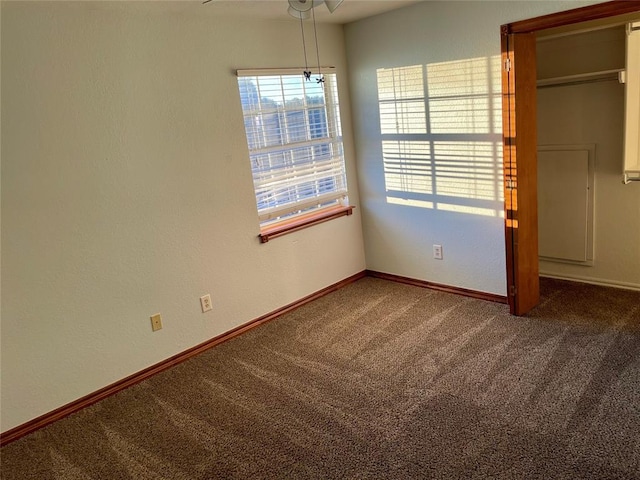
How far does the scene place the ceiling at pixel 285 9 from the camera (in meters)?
2.99

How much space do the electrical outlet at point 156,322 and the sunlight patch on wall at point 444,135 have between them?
1995 millimetres

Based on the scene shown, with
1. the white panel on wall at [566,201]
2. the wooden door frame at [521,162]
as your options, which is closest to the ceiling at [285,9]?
the wooden door frame at [521,162]

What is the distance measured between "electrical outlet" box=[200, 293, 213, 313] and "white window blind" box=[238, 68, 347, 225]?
0.68 metres

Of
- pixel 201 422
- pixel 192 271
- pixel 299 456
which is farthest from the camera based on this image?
pixel 192 271

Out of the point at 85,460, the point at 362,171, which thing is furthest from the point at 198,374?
the point at 362,171

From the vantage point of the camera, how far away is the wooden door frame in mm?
3039

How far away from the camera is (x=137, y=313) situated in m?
3.08

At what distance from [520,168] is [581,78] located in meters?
0.91

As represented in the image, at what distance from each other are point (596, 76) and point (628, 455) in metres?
2.52

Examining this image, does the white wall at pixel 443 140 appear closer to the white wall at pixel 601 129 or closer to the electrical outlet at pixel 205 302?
the white wall at pixel 601 129

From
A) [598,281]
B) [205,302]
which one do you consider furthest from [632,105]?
[205,302]

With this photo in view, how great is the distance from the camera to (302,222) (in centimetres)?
387

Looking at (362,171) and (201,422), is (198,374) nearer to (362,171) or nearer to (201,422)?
(201,422)

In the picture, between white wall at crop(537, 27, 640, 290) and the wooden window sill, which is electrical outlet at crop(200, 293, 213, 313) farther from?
white wall at crop(537, 27, 640, 290)
